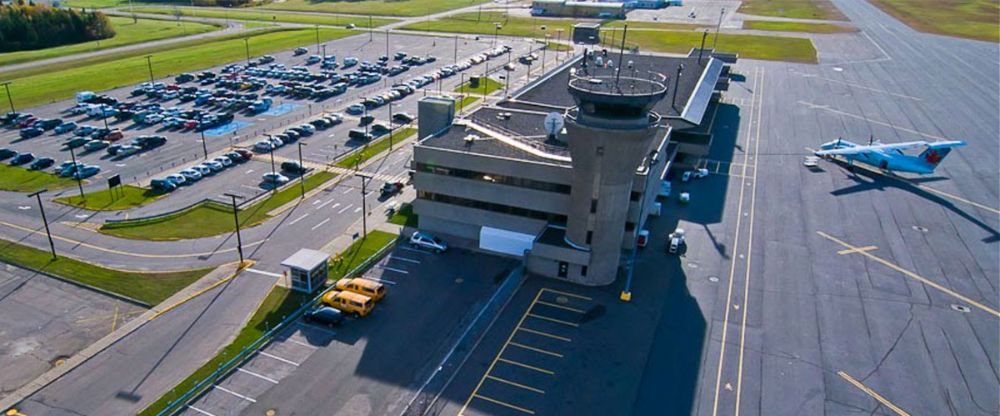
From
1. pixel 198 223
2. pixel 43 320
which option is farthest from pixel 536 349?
pixel 198 223

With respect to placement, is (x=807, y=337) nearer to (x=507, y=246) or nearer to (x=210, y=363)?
(x=507, y=246)

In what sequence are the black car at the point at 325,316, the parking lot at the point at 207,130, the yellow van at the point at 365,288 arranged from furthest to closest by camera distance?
the parking lot at the point at 207,130 → the yellow van at the point at 365,288 → the black car at the point at 325,316

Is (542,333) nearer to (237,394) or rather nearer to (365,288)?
(365,288)

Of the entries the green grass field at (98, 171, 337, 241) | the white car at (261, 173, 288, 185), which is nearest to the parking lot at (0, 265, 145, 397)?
the green grass field at (98, 171, 337, 241)

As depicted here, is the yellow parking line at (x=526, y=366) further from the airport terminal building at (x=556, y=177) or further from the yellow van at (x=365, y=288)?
the airport terminal building at (x=556, y=177)

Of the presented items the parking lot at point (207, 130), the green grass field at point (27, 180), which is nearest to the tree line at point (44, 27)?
the parking lot at point (207, 130)
